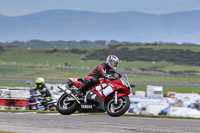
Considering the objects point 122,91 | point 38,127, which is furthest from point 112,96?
point 38,127

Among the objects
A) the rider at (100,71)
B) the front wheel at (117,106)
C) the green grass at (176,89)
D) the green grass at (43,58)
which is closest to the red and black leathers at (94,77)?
the rider at (100,71)

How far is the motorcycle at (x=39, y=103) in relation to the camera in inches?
1135

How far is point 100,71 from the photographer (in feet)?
49.5

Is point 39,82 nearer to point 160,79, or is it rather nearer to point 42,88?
point 42,88

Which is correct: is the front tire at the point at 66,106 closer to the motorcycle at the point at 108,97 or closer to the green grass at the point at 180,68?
the motorcycle at the point at 108,97

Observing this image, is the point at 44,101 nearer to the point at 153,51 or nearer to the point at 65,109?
the point at 65,109

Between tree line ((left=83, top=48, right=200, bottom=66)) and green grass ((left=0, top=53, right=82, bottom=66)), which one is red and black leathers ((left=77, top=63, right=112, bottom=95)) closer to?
green grass ((left=0, top=53, right=82, bottom=66))

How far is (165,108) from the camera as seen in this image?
4059cm

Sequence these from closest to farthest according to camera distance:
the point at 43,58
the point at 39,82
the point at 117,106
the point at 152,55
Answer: the point at 117,106 → the point at 39,82 → the point at 43,58 → the point at 152,55

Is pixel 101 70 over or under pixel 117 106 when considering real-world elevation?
over

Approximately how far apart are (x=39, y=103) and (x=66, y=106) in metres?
13.4

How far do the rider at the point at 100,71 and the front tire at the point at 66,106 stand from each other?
0.64 metres

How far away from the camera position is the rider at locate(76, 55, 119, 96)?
601 inches

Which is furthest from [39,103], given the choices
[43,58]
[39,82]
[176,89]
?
[43,58]
